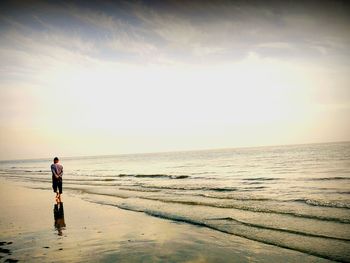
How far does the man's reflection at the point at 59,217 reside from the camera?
32.2 feet

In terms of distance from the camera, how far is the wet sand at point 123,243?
6742mm

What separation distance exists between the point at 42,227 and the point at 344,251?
924 cm

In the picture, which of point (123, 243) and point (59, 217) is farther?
point (59, 217)

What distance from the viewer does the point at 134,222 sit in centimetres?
1072

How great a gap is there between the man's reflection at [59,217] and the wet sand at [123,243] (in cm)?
14

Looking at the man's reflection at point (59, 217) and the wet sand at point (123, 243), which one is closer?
the wet sand at point (123, 243)

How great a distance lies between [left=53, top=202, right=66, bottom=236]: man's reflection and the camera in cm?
980

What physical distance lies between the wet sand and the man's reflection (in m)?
0.14

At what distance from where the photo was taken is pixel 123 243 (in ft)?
26.0

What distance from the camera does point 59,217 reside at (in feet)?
39.1

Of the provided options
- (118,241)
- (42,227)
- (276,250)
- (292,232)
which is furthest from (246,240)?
(42,227)

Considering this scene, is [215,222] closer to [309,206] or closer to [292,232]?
[292,232]

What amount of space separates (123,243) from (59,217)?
5.25 metres

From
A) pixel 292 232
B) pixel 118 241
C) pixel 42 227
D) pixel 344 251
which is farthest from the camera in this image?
pixel 42 227
